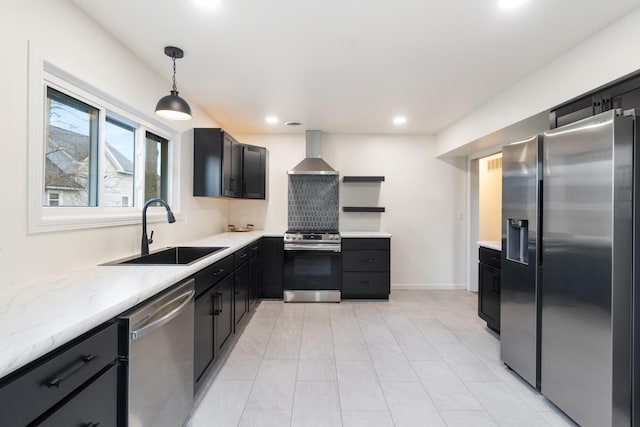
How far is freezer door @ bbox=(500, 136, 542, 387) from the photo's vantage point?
81.2 inches

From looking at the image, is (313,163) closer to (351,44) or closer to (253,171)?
(253,171)

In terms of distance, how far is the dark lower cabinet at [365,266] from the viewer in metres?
4.13

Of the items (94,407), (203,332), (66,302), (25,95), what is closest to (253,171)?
(203,332)

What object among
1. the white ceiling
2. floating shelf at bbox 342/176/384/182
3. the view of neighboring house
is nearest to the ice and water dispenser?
the white ceiling

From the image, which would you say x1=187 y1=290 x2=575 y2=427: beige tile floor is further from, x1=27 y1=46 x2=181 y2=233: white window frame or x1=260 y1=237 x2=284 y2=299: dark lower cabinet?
x1=27 y1=46 x2=181 y2=233: white window frame

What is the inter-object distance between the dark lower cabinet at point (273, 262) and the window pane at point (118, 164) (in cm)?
190

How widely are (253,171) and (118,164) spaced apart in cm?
205

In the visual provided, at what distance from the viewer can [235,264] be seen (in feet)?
9.30

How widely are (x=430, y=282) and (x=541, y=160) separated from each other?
314 cm

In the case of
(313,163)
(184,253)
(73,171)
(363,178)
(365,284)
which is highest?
(313,163)

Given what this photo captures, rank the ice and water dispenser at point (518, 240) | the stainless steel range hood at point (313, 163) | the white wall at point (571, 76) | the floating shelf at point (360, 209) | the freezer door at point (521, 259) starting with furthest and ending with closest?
1. the floating shelf at point (360, 209)
2. the stainless steel range hood at point (313, 163)
3. the ice and water dispenser at point (518, 240)
4. the freezer door at point (521, 259)
5. the white wall at point (571, 76)

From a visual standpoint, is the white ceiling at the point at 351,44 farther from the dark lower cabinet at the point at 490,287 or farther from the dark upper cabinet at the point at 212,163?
the dark lower cabinet at the point at 490,287

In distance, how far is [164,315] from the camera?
4.72 feet

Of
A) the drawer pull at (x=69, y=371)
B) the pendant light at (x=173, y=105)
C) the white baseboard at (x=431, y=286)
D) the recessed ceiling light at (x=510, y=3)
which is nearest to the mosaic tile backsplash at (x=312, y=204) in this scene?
the white baseboard at (x=431, y=286)
